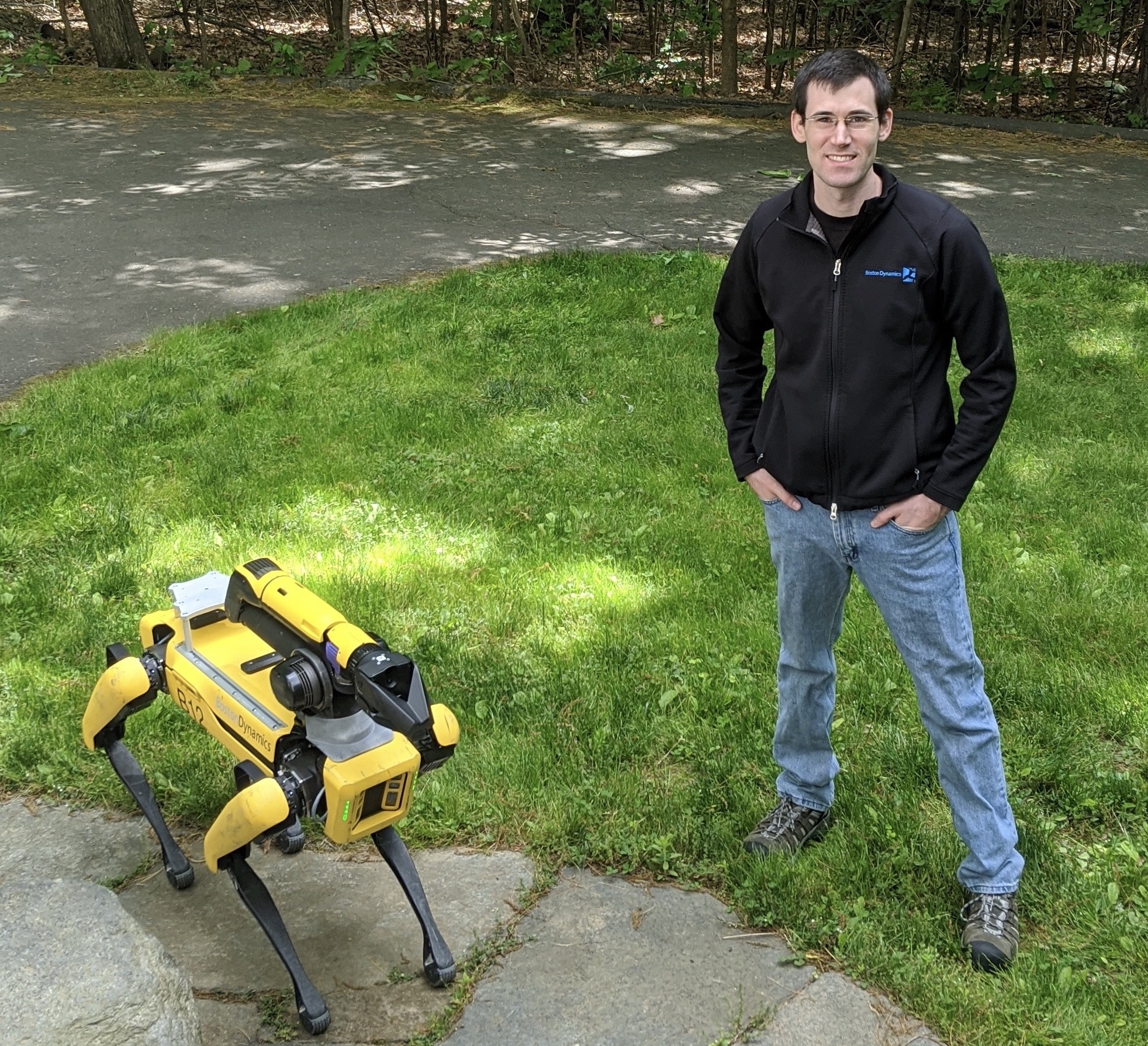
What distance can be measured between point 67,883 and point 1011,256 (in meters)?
7.70

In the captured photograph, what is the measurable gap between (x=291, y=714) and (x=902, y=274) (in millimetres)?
1714

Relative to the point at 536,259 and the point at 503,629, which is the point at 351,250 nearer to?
the point at 536,259

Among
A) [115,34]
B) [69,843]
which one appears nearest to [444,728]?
[69,843]

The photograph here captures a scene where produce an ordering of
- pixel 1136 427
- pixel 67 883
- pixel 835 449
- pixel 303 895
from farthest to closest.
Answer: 1. pixel 1136 427
2. pixel 303 895
3. pixel 835 449
4. pixel 67 883

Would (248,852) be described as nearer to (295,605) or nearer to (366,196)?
(295,605)

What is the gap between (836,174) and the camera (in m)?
2.67

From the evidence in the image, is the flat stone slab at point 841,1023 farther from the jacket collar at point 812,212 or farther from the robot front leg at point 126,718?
the jacket collar at point 812,212

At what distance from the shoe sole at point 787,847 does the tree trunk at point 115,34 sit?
14560 mm

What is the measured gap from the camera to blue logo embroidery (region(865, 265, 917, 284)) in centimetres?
268

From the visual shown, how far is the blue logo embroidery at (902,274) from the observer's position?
8.79 ft

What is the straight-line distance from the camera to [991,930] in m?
3.01

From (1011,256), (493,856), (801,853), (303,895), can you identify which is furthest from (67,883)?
(1011,256)

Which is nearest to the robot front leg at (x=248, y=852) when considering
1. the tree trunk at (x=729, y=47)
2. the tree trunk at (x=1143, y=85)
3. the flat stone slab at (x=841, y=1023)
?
the flat stone slab at (x=841, y=1023)

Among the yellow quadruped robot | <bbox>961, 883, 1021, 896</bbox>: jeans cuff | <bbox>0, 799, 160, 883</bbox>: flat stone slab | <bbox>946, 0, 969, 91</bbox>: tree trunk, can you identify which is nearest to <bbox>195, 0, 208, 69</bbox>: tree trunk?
<bbox>946, 0, 969, 91</bbox>: tree trunk
